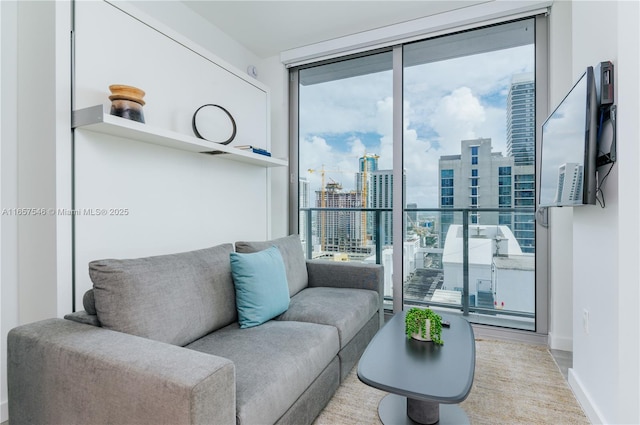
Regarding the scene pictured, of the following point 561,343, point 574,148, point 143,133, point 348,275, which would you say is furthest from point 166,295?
point 561,343

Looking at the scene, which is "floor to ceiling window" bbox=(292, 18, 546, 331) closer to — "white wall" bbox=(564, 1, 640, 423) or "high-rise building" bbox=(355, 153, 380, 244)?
"high-rise building" bbox=(355, 153, 380, 244)

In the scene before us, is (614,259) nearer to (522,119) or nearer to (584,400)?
(584,400)

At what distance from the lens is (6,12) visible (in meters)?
1.64

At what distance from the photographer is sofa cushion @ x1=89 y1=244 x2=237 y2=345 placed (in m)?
1.38

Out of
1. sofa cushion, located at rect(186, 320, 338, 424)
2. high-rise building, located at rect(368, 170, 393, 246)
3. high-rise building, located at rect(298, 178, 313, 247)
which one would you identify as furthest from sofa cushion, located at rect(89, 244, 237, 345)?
high-rise building, located at rect(368, 170, 393, 246)

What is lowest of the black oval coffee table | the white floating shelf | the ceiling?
the black oval coffee table

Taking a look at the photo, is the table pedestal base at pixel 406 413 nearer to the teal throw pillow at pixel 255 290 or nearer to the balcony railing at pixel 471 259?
the teal throw pillow at pixel 255 290

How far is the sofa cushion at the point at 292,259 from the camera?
8.01ft

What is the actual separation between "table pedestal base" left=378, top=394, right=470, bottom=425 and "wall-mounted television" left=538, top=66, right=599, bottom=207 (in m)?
1.20

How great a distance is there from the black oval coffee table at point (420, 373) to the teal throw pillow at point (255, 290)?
629mm

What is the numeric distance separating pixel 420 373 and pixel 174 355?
0.98 m

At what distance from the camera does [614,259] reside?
144 centimetres

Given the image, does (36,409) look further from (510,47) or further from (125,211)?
(510,47)

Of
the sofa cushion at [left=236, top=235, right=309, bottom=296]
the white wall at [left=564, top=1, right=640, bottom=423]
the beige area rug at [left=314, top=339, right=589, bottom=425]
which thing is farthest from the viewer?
the sofa cushion at [left=236, top=235, right=309, bottom=296]
